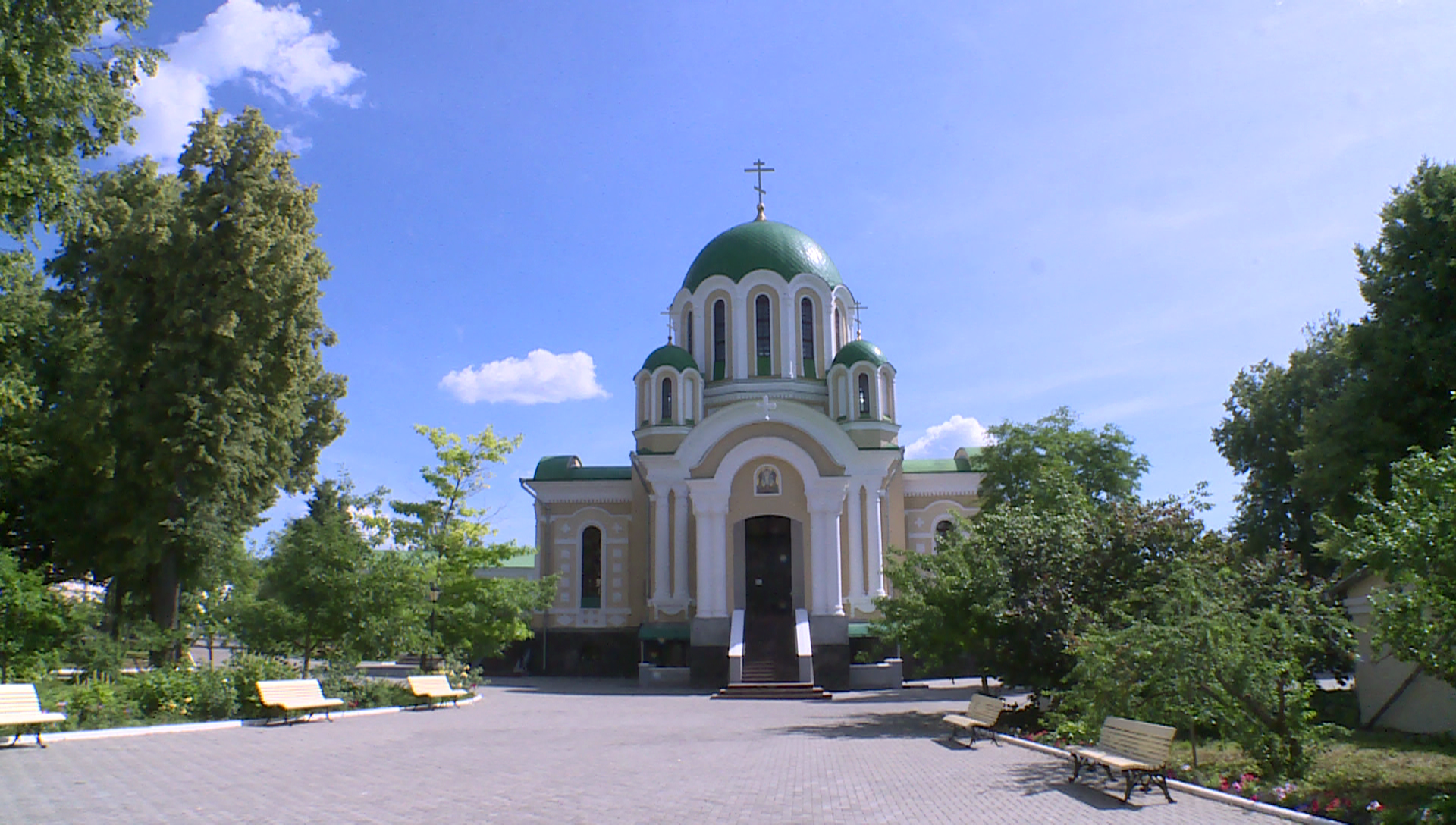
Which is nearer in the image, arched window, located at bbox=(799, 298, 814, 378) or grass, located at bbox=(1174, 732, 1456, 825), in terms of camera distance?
grass, located at bbox=(1174, 732, 1456, 825)

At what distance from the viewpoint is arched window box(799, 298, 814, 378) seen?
3256 centimetres

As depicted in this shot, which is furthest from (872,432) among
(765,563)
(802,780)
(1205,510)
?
(802,780)

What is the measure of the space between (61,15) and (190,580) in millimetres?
13550

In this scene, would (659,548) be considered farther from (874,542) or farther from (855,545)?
(874,542)

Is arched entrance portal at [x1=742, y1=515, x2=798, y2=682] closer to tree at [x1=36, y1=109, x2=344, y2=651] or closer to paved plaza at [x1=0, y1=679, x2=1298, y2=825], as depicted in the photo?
paved plaza at [x1=0, y1=679, x2=1298, y2=825]

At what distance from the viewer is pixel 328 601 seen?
1802 centimetres

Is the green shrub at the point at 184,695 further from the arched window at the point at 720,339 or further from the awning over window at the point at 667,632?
the arched window at the point at 720,339

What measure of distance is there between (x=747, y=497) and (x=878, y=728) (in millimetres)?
11955

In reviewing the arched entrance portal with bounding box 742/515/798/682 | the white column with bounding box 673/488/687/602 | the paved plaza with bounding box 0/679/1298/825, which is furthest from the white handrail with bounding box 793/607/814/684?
the paved plaza with bounding box 0/679/1298/825

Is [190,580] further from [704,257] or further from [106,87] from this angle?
A: [704,257]

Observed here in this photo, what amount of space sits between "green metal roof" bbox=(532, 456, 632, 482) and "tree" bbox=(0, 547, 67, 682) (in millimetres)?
17065

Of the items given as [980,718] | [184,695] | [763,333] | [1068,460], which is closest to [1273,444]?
[1068,460]

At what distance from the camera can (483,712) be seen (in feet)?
58.3

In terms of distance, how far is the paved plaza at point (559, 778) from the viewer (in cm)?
795
